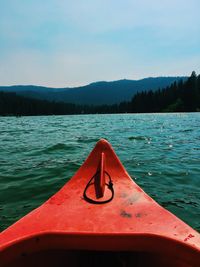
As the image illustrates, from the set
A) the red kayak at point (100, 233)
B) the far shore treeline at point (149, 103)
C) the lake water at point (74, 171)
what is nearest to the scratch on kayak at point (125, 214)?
the red kayak at point (100, 233)

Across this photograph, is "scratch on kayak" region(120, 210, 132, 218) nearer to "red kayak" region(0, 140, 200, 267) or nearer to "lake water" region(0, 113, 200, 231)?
"red kayak" region(0, 140, 200, 267)

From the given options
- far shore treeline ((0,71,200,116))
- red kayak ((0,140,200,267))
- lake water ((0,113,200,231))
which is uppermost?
far shore treeline ((0,71,200,116))

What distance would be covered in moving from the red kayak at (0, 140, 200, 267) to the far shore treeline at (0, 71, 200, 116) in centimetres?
11578

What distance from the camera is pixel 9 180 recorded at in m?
8.25

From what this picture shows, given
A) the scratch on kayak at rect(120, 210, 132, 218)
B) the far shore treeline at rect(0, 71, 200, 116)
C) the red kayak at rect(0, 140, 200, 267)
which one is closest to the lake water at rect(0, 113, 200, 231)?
the red kayak at rect(0, 140, 200, 267)

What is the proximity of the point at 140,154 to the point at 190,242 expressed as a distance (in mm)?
10234

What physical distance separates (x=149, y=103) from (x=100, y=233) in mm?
132582

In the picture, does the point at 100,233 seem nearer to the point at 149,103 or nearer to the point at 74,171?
the point at 74,171

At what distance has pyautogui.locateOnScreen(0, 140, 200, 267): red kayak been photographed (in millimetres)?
2854

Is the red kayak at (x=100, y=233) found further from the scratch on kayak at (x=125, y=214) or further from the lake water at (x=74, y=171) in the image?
the lake water at (x=74, y=171)

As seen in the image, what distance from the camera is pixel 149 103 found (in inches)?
5202

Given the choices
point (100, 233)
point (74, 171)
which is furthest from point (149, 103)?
point (100, 233)

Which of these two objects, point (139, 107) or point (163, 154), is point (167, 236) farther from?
point (139, 107)

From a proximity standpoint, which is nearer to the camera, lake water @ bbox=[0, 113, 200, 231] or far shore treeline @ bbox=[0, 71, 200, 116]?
lake water @ bbox=[0, 113, 200, 231]
